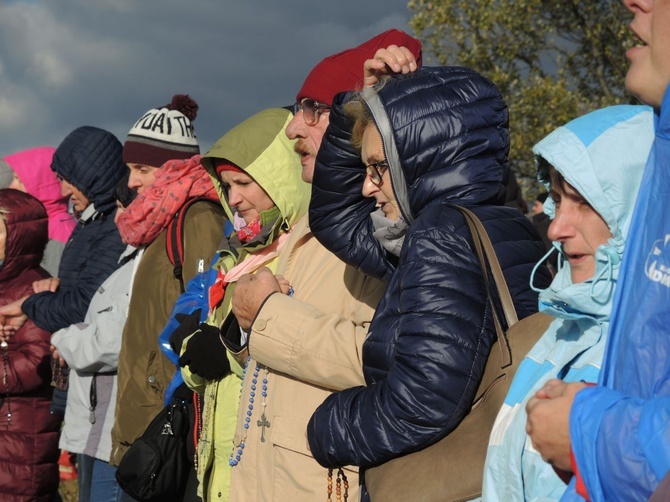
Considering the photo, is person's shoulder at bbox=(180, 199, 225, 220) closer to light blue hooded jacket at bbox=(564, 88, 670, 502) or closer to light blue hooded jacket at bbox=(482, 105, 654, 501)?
light blue hooded jacket at bbox=(482, 105, 654, 501)

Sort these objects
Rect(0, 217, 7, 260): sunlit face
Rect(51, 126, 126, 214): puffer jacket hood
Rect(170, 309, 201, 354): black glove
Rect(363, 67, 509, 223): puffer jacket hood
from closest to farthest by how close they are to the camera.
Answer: Rect(363, 67, 509, 223): puffer jacket hood
Rect(170, 309, 201, 354): black glove
Rect(0, 217, 7, 260): sunlit face
Rect(51, 126, 126, 214): puffer jacket hood

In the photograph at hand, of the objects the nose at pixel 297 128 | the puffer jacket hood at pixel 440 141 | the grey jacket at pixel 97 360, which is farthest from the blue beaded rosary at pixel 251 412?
the grey jacket at pixel 97 360

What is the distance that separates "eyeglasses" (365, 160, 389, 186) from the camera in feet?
9.37

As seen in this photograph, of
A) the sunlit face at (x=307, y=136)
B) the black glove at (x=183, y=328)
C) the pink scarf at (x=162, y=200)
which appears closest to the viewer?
the sunlit face at (x=307, y=136)

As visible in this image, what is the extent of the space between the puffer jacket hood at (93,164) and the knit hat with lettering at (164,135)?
1.38ft

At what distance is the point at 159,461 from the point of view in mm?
4129

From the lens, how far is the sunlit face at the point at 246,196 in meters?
4.05

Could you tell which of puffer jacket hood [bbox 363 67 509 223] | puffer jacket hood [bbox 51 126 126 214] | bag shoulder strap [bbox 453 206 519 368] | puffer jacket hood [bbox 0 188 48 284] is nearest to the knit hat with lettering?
puffer jacket hood [bbox 51 126 126 214]

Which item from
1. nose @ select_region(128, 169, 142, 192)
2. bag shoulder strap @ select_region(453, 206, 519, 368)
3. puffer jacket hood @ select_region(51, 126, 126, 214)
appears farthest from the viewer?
puffer jacket hood @ select_region(51, 126, 126, 214)

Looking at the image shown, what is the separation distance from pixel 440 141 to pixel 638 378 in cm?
124

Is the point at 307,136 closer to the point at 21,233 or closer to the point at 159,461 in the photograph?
the point at 159,461

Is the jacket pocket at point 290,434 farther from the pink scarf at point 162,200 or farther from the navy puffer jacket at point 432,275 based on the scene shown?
the pink scarf at point 162,200

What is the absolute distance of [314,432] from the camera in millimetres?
2674

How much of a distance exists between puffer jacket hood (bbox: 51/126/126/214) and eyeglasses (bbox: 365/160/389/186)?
343 centimetres
